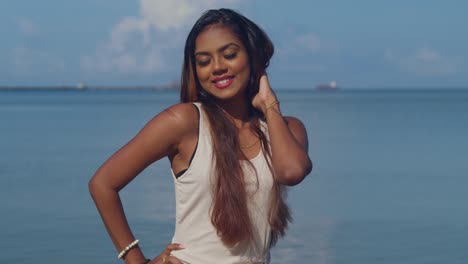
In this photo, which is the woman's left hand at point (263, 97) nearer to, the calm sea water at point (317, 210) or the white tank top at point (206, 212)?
the white tank top at point (206, 212)

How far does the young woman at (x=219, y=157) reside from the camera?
2908 millimetres

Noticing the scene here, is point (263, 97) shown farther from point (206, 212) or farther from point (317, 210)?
point (317, 210)

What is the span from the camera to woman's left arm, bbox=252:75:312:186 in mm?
2980

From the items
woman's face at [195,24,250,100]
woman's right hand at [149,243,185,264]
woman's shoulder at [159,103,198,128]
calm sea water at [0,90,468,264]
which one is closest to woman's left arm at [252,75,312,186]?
woman's face at [195,24,250,100]

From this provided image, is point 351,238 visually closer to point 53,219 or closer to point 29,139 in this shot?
point 53,219

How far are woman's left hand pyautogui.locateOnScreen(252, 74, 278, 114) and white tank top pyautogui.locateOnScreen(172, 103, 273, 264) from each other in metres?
0.24

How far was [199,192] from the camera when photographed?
2.90 meters

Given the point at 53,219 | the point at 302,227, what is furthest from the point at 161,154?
the point at 53,219

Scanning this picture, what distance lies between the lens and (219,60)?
3.06m

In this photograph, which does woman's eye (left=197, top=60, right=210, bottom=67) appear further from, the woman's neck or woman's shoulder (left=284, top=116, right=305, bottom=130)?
woman's shoulder (left=284, top=116, right=305, bottom=130)

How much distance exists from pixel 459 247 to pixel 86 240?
3.45 meters

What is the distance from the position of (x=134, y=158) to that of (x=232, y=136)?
11.9 inches

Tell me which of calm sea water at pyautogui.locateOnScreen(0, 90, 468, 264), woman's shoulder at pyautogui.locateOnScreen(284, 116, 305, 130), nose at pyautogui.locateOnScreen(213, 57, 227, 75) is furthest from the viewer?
calm sea water at pyautogui.locateOnScreen(0, 90, 468, 264)

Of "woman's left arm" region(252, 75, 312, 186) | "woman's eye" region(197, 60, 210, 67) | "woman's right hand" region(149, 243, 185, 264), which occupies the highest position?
"woman's eye" region(197, 60, 210, 67)
